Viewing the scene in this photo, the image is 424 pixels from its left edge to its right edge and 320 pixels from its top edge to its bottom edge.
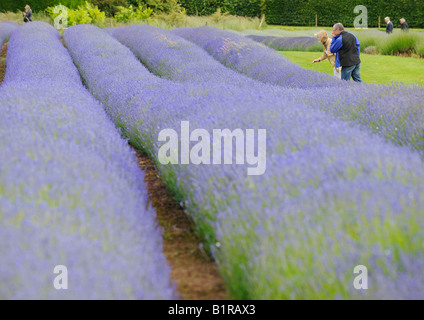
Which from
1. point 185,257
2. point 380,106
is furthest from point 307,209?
point 380,106

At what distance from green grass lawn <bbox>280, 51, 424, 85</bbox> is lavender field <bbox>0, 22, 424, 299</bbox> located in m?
6.18

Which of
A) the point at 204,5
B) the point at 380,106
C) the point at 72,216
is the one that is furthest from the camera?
the point at 204,5

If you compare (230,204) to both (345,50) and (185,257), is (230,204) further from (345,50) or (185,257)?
(345,50)

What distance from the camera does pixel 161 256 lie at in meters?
2.17

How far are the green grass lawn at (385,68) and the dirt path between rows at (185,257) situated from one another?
7.55m

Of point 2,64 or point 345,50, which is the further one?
point 2,64

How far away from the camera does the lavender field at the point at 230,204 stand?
5.62 feet

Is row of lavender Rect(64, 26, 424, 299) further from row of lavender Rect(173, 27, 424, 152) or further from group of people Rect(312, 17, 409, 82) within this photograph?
group of people Rect(312, 17, 409, 82)

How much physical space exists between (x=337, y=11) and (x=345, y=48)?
23.6 m

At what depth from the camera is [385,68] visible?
37.1ft

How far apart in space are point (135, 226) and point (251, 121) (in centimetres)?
152

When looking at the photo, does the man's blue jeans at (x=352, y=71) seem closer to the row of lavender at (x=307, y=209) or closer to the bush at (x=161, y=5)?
the row of lavender at (x=307, y=209)
